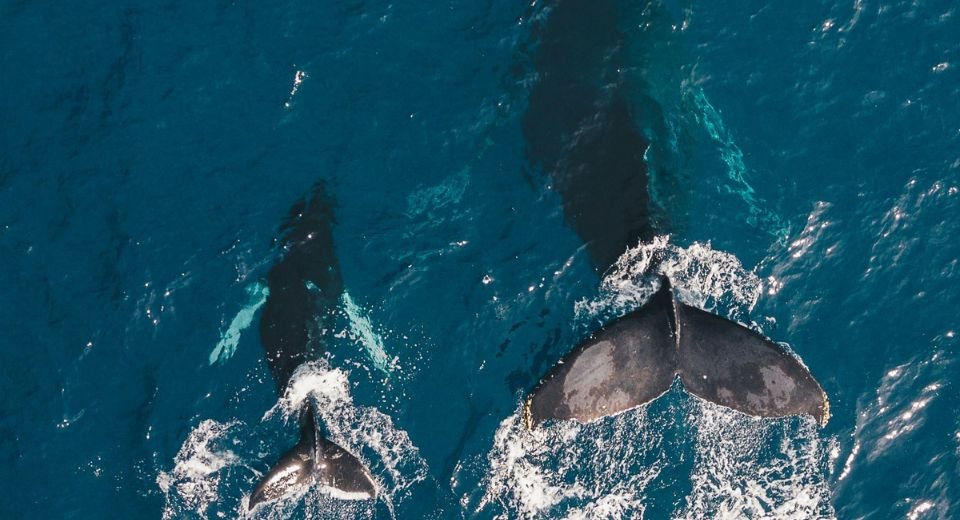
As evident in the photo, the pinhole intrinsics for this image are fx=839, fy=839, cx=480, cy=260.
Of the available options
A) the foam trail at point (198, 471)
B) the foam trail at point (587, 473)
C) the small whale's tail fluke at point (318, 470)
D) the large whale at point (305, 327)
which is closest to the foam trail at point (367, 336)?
the large whale at point (305, 327)

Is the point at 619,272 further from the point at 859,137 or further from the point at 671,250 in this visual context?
the point at 859,137

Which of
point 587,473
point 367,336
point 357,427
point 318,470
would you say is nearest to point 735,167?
point 587,473

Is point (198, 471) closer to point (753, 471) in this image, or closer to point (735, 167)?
point (753, 471)

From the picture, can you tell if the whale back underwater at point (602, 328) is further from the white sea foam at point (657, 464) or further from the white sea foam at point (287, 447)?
the white sea foam at point (657, 464)

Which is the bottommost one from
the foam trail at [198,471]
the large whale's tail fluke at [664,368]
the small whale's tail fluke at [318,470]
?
the foam trail at [198,471]

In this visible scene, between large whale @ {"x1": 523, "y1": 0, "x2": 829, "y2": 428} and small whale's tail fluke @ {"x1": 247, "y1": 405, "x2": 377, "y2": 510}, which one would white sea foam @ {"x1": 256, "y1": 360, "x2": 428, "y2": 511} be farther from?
large whale @ {"x1": 523, "y1": 0, "x2": 829, "y2": 428}

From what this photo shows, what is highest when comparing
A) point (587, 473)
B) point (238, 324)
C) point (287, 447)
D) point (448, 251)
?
point (448, 251)

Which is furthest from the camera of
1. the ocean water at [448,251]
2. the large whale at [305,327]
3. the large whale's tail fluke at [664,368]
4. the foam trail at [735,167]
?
the foam trail at [735,167]

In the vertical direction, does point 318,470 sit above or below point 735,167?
below
